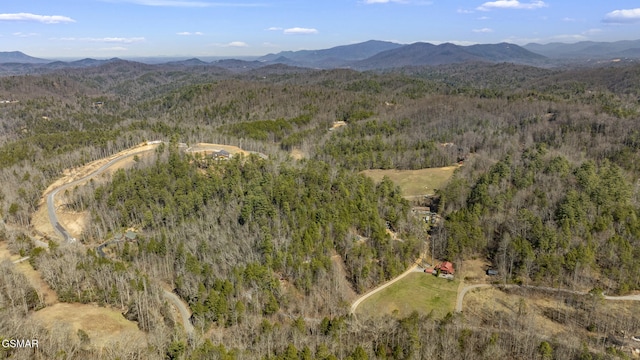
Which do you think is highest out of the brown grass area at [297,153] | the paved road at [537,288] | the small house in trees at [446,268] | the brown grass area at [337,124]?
the brown grass area at [337,124]

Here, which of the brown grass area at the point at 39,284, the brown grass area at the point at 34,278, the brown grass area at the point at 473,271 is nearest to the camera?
the brown grass area at the point at 39,284

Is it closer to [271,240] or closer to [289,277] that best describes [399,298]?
[289,277]

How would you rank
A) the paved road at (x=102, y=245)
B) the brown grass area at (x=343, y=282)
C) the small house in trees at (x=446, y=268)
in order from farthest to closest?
the small house in trees at (x=446, y=268)
the brown grass area at (x=343, y=282)
the paved road at (x=102, y=245)

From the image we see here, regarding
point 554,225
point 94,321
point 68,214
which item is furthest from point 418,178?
point 68,214

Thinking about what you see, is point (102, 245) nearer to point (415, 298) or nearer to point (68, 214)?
point (68, 214)

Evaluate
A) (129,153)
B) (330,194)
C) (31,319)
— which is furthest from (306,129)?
(31,319)

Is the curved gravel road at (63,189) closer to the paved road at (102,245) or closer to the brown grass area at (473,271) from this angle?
the paved road at (102,245)

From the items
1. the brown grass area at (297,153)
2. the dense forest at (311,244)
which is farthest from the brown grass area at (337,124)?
the dense forest at (311,244)

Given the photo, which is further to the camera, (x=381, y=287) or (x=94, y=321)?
(x=381, y=287)
